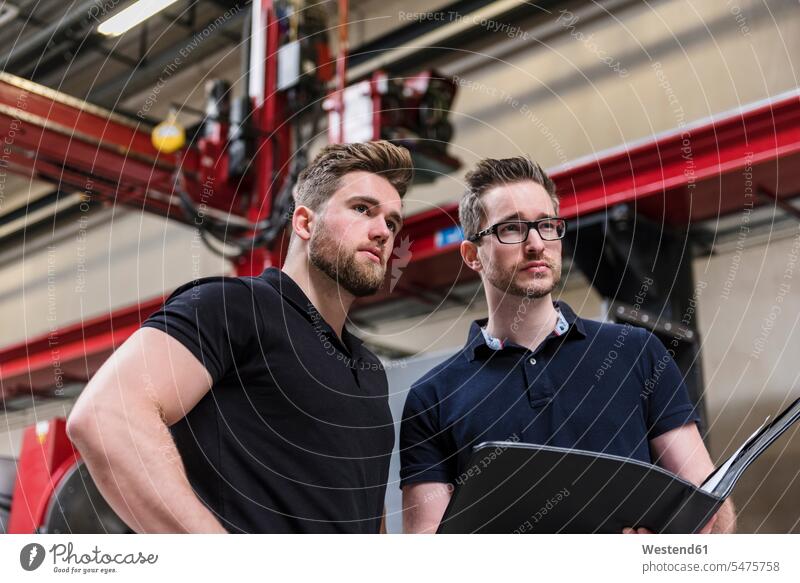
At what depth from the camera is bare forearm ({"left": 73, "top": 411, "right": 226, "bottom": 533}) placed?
2.98 ft

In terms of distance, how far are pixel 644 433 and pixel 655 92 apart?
203 cm

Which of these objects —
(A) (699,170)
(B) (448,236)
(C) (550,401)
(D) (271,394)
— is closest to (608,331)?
(C) (550,401)

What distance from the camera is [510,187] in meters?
1.29

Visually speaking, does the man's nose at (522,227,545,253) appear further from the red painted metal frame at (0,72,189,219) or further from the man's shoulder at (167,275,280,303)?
the red painted metal frame at (0,72,189,219)

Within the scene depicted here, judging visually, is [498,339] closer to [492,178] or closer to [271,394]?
[492,178]

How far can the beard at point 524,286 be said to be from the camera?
1.24 m

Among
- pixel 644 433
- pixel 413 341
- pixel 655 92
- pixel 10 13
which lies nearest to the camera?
pixel 644 433

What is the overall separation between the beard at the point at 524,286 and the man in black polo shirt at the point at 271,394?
203mm

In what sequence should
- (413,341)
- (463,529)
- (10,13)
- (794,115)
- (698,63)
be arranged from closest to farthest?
(463,529) → (10,13) → (794,115) → (698,63) → (413,341)

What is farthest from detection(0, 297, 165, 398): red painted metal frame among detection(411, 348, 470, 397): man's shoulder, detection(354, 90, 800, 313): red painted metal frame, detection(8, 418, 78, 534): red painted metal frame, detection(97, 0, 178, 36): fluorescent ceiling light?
detection(411, 348, 470, 397): man's shoulder

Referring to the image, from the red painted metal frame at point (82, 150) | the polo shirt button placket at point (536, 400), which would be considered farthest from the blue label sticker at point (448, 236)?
the polo shirt button placket at point (536, 400)
